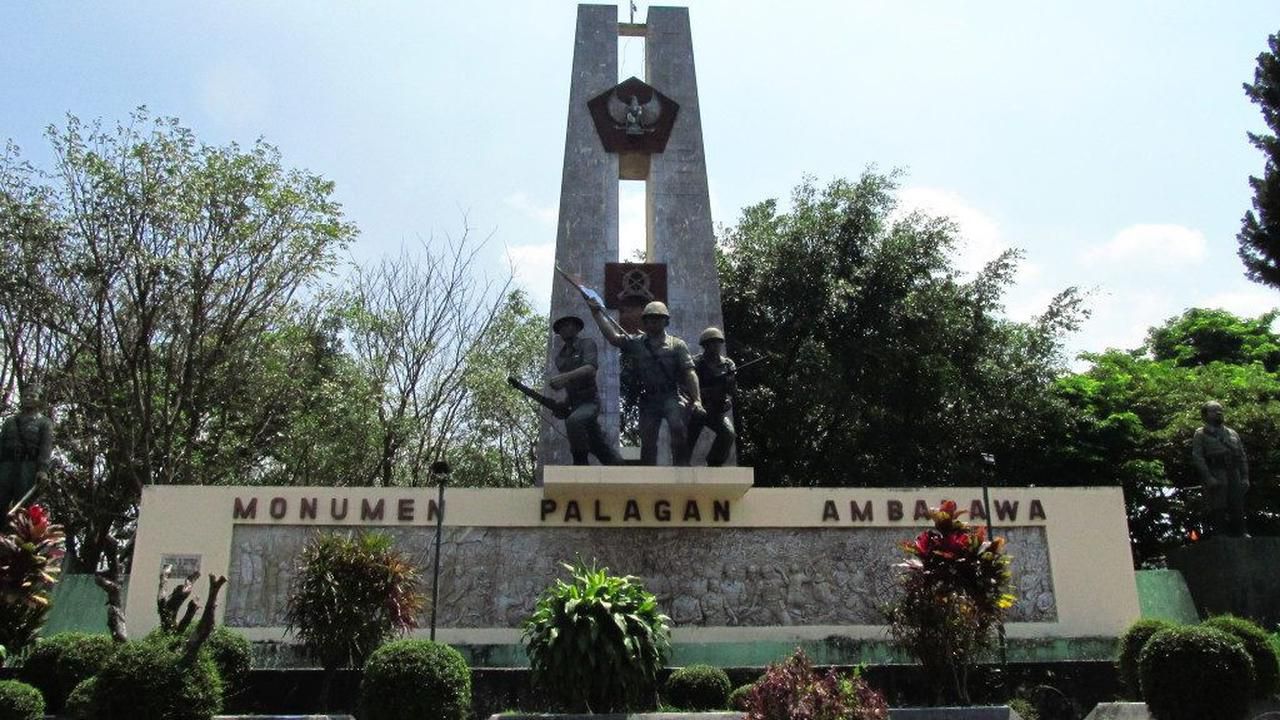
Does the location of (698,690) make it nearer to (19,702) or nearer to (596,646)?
(596,646)

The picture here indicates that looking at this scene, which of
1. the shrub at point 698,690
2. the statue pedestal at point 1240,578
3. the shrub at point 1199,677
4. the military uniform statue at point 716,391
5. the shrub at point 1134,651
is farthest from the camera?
the military uniform statue at point 716,391

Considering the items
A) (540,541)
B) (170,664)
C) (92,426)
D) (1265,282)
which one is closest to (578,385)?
(540,541)

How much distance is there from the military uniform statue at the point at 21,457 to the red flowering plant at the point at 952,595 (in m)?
9.73

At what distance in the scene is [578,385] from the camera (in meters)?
13.4

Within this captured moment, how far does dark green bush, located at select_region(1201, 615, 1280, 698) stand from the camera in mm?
8789

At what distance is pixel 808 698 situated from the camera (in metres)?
7.16

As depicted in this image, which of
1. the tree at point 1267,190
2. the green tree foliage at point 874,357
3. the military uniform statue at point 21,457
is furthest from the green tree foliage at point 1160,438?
the military uniform statue at point 21,457

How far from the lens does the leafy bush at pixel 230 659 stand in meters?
9.20

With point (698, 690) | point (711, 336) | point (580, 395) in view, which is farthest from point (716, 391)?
point (698, 690)

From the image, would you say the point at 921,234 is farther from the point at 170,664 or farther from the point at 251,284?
the point at 170,664

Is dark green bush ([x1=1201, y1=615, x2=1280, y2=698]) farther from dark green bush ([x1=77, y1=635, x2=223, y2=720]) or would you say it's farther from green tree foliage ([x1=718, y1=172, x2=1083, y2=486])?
green tree foliage ([x1=718, y1=172, x2=1083, y2=486])

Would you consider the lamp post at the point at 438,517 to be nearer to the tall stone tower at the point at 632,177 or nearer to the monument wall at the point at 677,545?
the monument wall at the point at 677,545

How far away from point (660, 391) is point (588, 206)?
5289mm

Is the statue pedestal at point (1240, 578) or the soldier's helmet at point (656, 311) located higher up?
the soldier's helmet at point (656, 311)
